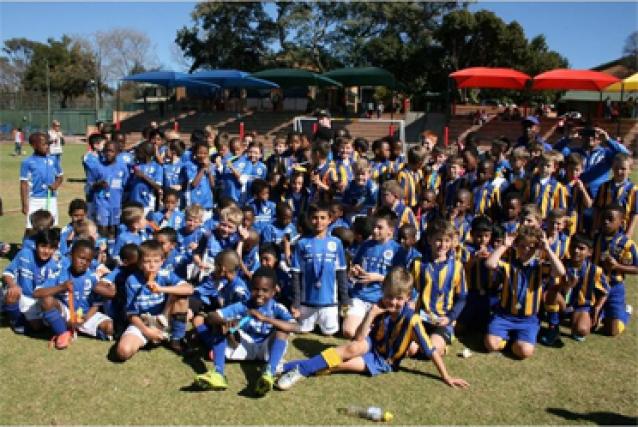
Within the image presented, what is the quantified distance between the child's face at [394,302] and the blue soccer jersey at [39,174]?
18.0ft

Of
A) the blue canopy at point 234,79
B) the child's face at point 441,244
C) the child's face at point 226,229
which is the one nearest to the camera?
the child's face at point 441,244

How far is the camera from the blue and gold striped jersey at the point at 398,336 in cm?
461

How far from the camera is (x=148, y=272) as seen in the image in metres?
5.14

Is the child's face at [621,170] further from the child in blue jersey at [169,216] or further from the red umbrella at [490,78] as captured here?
the red umbrella at [490,78]

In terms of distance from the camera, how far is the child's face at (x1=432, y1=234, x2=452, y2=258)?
5277 millimetres

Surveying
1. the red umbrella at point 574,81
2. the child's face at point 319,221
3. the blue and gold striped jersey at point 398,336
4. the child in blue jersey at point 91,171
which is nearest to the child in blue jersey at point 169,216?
the child in blue jersey at point 91,171

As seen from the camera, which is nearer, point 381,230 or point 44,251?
point 44,251

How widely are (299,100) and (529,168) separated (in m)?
36.4

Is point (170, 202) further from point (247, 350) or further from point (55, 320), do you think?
point (247, 350)

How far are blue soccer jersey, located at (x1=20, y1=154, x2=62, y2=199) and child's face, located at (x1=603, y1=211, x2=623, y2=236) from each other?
23.4ft

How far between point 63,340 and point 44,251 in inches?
34.6

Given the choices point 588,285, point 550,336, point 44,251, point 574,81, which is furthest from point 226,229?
point 574,81

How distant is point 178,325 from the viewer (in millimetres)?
5117

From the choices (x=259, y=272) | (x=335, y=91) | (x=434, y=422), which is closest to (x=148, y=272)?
(x=259, y=272)
